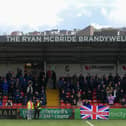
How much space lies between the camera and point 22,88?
2889cm

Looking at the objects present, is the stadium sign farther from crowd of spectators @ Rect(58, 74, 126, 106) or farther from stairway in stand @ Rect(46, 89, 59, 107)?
stairway in stand @ Rect(46, 89, 59, 107)

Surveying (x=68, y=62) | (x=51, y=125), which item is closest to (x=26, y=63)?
(x=68, y=62)

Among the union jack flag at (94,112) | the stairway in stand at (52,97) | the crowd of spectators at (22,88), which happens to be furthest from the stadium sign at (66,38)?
the stairway in stand at (52,97)

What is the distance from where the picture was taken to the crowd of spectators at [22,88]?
26.6 metres

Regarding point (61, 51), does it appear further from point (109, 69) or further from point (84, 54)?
point (109, 69)

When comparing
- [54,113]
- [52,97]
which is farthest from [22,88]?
[54,113]

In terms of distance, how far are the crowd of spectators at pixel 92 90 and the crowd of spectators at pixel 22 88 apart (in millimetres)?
1679

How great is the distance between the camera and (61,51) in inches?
Result: 1184

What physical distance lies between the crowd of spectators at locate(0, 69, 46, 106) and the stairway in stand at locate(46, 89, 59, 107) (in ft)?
4.20

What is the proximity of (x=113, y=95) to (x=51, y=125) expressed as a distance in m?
9.36

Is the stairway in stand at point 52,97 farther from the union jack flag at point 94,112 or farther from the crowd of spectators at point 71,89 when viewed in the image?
the union jack flag at point 94,112

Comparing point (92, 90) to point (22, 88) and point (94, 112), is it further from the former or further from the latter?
point (94, 112)

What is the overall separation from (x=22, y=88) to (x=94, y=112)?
8.19 metres

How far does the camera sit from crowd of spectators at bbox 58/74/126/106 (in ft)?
88.4
